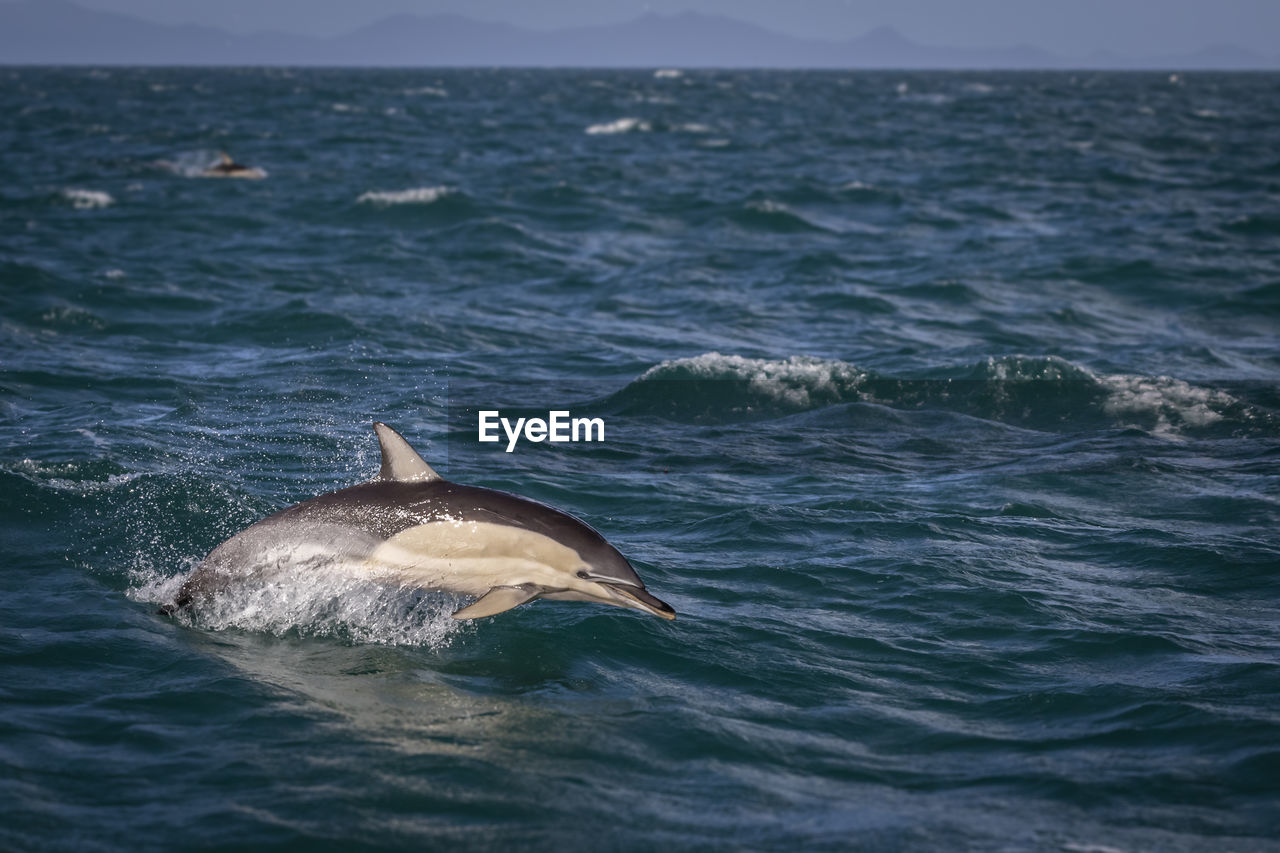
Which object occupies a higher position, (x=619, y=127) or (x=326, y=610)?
(x=619, y=127)

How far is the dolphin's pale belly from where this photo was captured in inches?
321

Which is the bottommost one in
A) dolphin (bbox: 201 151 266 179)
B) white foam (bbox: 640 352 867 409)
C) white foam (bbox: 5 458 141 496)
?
white foam (bbox: 5 458 141 496)

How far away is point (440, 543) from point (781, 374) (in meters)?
9.25

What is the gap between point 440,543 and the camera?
8320 millimetres

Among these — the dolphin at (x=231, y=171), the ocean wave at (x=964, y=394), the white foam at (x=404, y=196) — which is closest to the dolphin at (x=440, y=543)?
the ocean wave at (x=964, y=394)

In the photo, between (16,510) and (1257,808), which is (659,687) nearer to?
(1257,808)

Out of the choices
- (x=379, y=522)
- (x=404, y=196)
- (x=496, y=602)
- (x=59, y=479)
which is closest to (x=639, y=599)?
(x=496, y=602)

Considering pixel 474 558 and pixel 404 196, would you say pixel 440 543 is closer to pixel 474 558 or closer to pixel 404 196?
pixel 474 558

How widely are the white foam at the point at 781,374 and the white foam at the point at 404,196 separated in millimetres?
17653

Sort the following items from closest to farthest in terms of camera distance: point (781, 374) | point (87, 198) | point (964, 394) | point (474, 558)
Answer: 1. point (474, 558)
2. point (964, 394)
3. point (781, 374)
4. point (87, 198)

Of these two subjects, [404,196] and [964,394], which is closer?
[964,394]

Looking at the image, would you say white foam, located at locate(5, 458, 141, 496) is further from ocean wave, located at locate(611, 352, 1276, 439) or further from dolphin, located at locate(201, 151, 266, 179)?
dolphin, located at locate(201, 151, 266, 179)

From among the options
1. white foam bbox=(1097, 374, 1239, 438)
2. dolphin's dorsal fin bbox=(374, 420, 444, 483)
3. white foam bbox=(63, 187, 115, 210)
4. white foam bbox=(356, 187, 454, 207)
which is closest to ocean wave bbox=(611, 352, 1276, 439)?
white foam bbox=(1097, 374, 1239, 438)

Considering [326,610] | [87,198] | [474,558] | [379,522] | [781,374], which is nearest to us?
[474,558]
